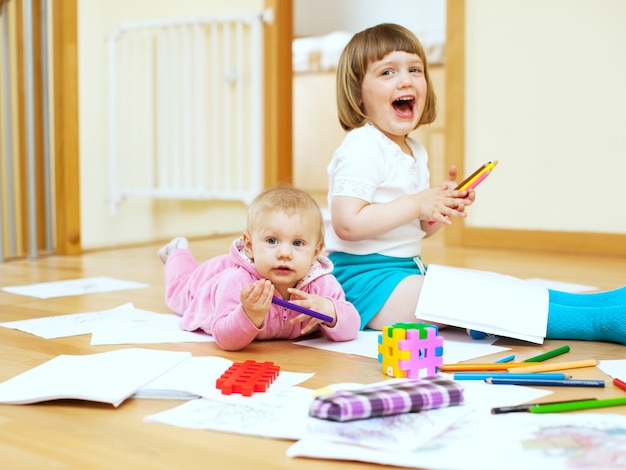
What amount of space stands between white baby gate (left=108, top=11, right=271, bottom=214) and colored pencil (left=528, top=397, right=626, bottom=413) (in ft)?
7.24

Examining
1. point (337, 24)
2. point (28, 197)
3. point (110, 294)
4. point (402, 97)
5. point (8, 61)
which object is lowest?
point (110, 294)

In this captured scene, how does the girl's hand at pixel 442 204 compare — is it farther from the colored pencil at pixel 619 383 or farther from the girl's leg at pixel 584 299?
the colored pencil at pixel 619 383

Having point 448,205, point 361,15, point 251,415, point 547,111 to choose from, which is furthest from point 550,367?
point 361,15

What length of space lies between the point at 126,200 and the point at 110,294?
1.72 metres

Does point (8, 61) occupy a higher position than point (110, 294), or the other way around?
point (8, 61)

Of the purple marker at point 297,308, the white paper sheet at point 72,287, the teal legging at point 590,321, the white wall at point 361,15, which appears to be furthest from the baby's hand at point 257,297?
the white wall at point 361,15

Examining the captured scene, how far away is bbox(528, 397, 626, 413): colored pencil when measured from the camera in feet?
2.97

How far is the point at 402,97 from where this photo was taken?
1458 mm

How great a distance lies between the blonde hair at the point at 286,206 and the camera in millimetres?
1268

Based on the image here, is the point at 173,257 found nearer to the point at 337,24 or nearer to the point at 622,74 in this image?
the point at 622,74

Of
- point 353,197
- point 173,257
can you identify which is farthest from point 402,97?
point 173,257

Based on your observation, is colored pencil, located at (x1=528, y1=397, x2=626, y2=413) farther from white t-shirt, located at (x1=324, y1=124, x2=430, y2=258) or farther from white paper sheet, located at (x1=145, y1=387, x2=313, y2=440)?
white t-shirt, located at (x1=324, y1=124, x2=430, y2=258)

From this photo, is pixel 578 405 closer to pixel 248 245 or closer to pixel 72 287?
pixel 248 245

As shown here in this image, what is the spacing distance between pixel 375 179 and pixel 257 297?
36cm
